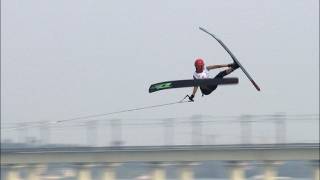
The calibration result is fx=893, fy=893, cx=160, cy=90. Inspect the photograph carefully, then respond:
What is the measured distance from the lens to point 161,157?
2571 inches

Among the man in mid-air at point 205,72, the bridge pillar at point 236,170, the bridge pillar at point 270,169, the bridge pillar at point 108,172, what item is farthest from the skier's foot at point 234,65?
the bridge pillar at point 108,172

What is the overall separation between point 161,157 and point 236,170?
18.2 feet

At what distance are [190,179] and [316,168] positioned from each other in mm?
9729

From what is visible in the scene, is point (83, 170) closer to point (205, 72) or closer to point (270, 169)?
point (270, 169)

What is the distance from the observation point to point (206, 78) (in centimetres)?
2594

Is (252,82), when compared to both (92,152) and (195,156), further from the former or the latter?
(92,152)

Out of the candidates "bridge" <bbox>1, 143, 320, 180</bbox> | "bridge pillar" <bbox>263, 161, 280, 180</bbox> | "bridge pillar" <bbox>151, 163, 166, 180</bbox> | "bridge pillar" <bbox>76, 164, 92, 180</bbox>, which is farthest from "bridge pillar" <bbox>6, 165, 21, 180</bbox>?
"bridge pillar" <bbox>263, 161, 280, 180</bbox>

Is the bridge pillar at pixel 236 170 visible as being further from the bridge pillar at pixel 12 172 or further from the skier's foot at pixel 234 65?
the skier's foot at pixel 234 65

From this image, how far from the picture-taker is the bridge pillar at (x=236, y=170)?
6425cm

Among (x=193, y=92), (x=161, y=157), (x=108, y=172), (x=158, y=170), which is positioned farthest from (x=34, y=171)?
(x=193, y=92)

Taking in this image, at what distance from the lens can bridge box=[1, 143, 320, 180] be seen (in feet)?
202

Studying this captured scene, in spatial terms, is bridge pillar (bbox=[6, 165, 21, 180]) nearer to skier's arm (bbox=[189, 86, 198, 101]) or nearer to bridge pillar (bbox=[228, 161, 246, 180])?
bridge pillar (bbox=[228, 161, 246, 180])

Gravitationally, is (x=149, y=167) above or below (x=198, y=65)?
below

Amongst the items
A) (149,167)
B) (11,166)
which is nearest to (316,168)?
(149,167)
